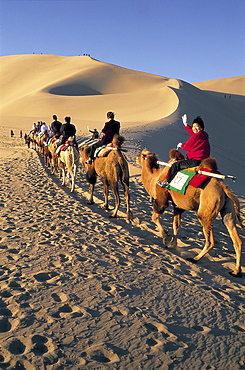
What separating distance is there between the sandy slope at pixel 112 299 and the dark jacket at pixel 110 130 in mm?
2545

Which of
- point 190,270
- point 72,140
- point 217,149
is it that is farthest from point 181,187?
point 217,149

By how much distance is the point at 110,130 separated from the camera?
9.28 meters

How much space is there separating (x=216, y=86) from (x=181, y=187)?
109 m

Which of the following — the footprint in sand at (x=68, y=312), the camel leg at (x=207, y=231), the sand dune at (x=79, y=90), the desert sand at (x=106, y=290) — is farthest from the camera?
the sand dune at (x=79, y=90)

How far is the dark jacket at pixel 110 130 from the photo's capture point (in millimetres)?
9226

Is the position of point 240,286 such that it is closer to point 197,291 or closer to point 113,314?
point 197,291

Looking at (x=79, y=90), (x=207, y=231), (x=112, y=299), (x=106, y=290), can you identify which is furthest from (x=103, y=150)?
(x=79, y=90)

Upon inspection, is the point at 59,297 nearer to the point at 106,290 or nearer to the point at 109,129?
the point at 106,290

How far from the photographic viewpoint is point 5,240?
20.9 feet

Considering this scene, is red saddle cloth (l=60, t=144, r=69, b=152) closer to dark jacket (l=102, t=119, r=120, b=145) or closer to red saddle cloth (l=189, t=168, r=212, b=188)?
dark jacket (l=102, t=119, r=120, b=145)

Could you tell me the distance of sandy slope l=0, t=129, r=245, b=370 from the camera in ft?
11.1

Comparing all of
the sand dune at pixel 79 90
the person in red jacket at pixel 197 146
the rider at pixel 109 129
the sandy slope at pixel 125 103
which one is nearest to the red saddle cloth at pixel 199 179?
the person in red jacket at pixel 197 146

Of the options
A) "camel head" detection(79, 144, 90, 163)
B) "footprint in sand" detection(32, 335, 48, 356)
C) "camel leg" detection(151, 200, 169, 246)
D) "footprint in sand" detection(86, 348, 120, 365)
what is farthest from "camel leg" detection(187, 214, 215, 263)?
"camel head" detection(79, 144, 90, 163)

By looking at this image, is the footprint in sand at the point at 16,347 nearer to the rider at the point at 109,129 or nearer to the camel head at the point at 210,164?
the camel head at the point at 210,164
